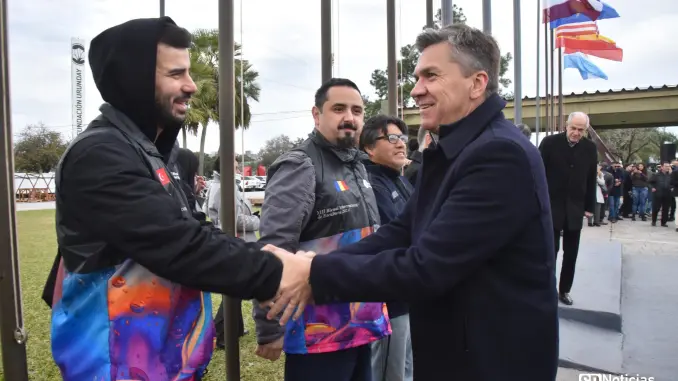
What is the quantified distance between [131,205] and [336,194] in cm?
111

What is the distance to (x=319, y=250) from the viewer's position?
234cm

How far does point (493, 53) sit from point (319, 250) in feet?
3.88

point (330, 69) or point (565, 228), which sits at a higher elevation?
point (330, 69)

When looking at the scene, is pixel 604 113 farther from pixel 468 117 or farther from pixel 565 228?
pixel 468 117

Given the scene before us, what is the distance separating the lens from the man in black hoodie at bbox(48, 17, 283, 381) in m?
1.43

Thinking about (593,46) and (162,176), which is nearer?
(162,176)

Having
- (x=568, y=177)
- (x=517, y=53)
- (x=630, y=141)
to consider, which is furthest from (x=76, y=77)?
(x=630, y=141)

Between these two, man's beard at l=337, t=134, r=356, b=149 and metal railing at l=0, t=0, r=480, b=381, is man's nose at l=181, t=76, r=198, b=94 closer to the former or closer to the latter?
metal railing at l=0, t=0, r=480, b=381

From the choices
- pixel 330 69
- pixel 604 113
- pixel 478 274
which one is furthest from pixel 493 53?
pixel 604 113

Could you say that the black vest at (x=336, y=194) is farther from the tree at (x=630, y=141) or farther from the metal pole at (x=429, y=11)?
the tree at (x=630, y=141)

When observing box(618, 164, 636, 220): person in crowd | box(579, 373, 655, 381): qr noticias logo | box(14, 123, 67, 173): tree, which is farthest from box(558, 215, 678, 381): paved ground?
box(14, 123, 67, 173): tree

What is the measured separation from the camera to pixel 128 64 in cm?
162

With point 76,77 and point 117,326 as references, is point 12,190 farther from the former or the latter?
point 76,77

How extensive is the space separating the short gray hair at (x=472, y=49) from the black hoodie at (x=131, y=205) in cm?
97
